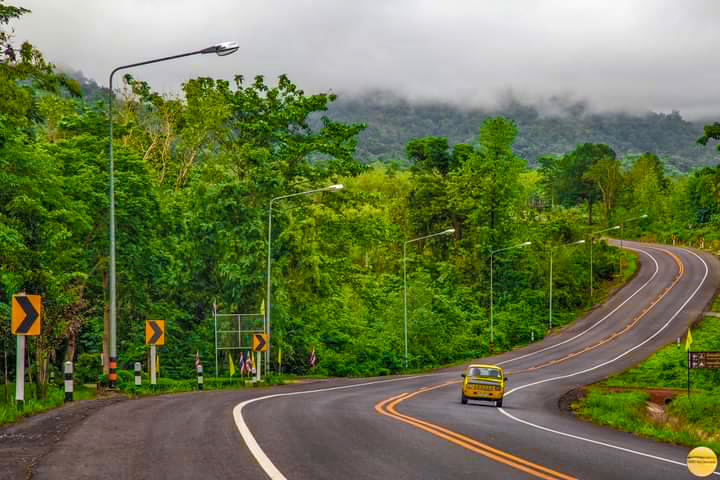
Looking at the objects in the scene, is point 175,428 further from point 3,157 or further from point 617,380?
point 617,380

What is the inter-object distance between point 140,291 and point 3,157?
17782 millimetres

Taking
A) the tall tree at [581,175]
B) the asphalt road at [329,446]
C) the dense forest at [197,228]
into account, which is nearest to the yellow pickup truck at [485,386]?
the asphalt road at [329,446]

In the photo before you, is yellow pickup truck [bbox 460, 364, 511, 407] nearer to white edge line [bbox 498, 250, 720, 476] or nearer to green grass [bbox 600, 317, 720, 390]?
white edge line [bbox 498, 250, 720, 476]

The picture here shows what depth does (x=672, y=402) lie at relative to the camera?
3656 cm

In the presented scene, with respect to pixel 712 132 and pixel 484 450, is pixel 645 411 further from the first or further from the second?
pixel 484 450

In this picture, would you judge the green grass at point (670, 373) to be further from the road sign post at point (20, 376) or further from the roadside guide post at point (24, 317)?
the road sign post at point (20, 376)

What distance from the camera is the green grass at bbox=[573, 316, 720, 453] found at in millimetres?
21688

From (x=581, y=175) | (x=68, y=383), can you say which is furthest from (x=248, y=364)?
(x=581, y=175)

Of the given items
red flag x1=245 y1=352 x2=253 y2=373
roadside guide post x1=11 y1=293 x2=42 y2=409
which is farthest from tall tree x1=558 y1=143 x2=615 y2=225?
roadside guide post x1=11 y1=293 x2=42 y2=409

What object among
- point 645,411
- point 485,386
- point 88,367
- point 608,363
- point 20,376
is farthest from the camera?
point 608,363

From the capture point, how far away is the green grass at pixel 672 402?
71.2 ft

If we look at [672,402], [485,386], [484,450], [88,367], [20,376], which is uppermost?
[20,376]

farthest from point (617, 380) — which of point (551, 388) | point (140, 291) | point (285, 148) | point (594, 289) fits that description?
point (594, 289)

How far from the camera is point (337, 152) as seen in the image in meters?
49.6
